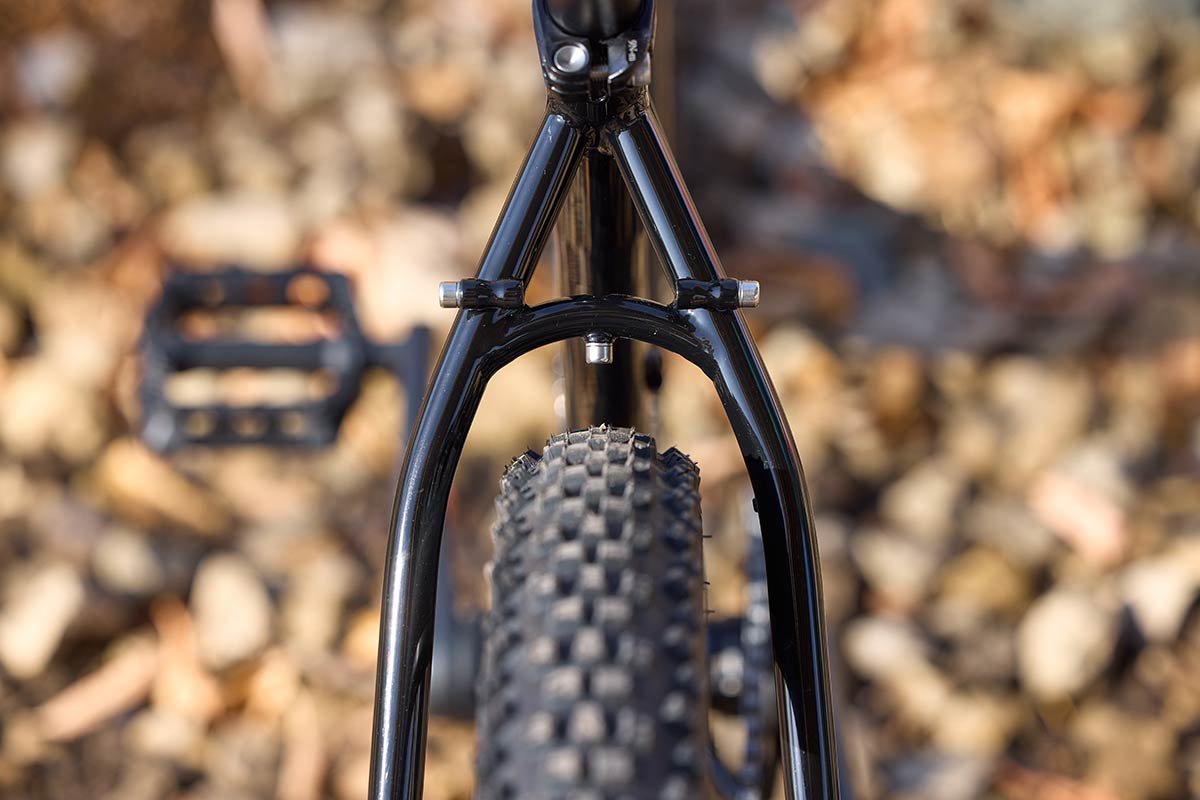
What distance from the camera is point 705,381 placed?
1.28 m

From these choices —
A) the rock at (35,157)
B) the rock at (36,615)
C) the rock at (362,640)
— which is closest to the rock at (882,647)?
the rock at (362,640)

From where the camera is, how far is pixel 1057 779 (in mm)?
985

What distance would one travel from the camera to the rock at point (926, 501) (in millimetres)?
1145

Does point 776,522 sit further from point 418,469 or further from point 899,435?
point 899,435

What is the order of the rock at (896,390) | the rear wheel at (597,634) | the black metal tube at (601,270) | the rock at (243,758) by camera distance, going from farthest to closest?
the rock at (896,390) < the rock at (243,758) < the black metal tube at (601,270) < the rear wheel at (597,634)

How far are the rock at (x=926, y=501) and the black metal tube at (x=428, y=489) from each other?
844 millimetres

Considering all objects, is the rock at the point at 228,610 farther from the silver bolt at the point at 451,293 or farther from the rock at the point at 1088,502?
the rock at the point at 1088,502

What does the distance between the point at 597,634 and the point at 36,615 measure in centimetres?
97

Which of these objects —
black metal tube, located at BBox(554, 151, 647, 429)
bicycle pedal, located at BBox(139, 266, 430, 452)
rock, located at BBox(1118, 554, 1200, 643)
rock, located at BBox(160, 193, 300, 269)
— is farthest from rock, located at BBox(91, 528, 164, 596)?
rock, located at BBox(1118, 554, 1200, 643)

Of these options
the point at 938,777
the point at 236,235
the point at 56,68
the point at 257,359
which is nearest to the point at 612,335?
the point at 257,359

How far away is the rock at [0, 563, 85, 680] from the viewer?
3.53ft

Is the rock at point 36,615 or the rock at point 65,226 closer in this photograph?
the rock at point 36,615

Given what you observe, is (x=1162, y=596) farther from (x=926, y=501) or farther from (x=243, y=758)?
(x=243, y=758)

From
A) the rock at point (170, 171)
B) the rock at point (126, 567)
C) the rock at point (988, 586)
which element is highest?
the rock at point (170, 171)
